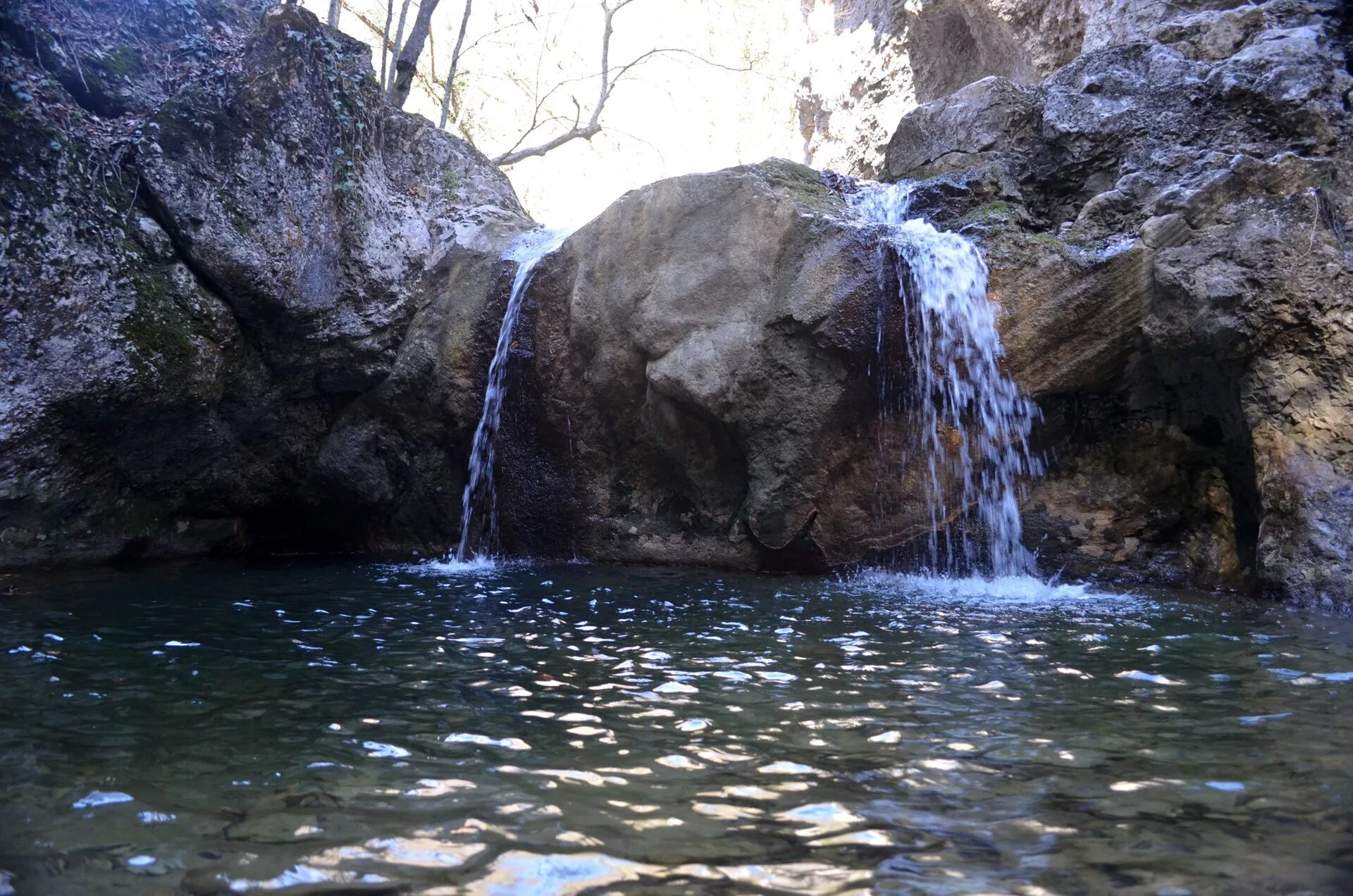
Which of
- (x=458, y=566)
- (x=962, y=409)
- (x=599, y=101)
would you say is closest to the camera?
(x=962, y=409)

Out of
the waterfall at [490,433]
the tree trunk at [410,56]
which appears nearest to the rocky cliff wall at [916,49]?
the waterfall at [490,433]

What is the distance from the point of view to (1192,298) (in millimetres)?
6840

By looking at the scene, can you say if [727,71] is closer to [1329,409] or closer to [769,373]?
[769,373]

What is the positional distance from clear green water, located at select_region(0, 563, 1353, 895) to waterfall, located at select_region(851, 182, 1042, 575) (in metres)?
1.95

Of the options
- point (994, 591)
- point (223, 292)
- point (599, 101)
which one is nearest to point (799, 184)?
point (994, 591)

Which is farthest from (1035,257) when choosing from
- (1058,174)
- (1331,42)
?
(1331,42)

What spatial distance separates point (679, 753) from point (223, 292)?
6757 millimetres

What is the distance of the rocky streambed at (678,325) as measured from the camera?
703 centimetres

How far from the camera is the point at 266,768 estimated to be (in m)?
2.98

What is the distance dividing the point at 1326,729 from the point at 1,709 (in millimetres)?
4779

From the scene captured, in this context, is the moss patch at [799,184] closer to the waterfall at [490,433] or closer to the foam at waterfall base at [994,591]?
the waterfall at [490,433]

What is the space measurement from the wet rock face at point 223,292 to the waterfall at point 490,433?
23 cm

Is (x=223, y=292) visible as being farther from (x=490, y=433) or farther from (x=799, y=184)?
(x=799, y=184)

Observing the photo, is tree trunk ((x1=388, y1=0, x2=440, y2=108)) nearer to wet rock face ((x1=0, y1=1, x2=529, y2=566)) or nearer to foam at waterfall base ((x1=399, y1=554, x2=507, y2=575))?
wet rock face ((x1=0, y1=1, x2=529, y2=566))
